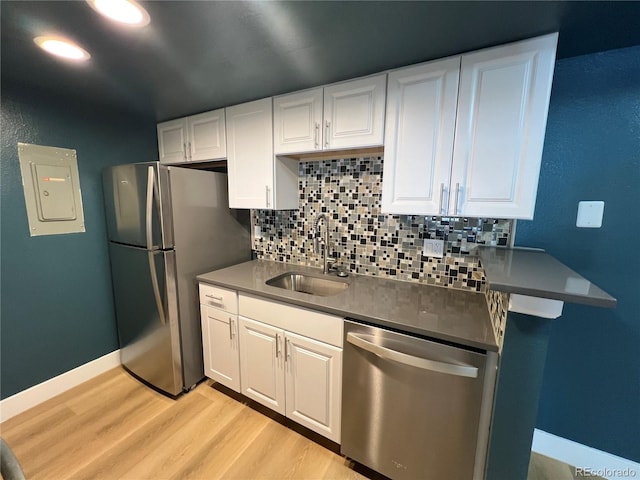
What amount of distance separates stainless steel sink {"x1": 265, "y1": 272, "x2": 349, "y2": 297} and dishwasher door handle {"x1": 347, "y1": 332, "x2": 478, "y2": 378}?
A: 0.61 meters

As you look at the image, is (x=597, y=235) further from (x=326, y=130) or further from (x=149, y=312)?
(x=149, y=312)

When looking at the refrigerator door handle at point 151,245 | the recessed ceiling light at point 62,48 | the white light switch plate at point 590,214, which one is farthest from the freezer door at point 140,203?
the white light switch plate at point 590,214

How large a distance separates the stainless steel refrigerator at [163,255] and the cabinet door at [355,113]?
1.03 metres

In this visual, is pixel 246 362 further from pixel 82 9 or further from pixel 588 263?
pixel 588 263

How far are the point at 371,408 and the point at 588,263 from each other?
4.33 ft

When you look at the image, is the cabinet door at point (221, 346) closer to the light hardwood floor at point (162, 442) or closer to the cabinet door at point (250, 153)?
the light hardwood floor at point (162, 442)

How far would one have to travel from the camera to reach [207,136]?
6.97ft

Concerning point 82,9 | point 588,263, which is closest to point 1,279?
point 82,9

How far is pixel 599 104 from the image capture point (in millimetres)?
1289

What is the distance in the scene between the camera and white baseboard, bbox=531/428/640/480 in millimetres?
1415

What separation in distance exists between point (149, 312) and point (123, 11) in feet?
5.87

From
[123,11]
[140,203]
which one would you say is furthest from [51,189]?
[123,11]

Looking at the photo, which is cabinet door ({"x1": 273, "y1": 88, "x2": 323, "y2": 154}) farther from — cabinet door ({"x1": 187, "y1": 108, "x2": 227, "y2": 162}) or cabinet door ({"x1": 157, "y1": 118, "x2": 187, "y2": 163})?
cabinet door ({"x1": 157, "y1": 118, "x2": 187, "y2": 163})

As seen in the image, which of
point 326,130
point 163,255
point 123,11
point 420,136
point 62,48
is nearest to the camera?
point 123,11
